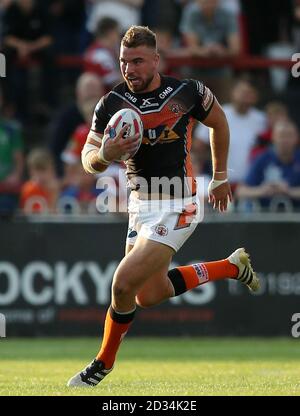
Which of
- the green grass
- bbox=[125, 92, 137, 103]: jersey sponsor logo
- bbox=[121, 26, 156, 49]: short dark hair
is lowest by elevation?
the green grass

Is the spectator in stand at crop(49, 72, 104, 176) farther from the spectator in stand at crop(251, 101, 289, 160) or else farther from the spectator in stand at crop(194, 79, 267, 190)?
the spectator in stand at crop(251, 101, 289, 160)

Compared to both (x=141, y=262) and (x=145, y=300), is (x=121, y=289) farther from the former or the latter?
(x=145, y=300)

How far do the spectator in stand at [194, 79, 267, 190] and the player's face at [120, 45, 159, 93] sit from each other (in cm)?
677

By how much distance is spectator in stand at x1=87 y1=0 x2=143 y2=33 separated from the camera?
17250 mm

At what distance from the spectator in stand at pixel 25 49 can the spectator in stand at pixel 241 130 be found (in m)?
2.44

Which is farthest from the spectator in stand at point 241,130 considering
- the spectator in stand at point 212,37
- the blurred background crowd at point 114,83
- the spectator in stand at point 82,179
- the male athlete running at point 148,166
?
the male athlete running at point 148,166

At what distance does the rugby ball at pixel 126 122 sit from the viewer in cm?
832

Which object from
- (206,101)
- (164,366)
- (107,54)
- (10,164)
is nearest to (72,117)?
(10,164)

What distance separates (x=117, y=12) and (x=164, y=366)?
25.6 ft

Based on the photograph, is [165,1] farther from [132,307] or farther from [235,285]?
[132,307]

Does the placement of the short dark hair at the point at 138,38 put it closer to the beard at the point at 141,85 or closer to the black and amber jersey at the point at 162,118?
the beard at the point at 141,85

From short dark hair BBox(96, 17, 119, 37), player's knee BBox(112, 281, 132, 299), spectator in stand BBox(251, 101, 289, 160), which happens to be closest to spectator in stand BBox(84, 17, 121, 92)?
short dark hair BBox(96, 17, 119, 37)

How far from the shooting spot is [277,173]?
1469 centimetres

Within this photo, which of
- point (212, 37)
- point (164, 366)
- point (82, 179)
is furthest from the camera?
point (212, 37)
